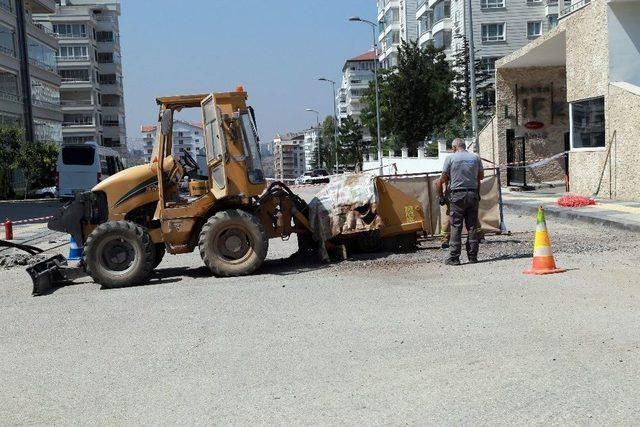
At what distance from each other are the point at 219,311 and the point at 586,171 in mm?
17570

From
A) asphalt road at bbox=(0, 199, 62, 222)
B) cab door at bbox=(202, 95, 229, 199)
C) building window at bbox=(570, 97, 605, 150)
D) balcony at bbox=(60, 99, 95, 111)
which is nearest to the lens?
cab door at bbox=(202, 95, 229, 199)

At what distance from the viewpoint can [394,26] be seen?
98250 mm

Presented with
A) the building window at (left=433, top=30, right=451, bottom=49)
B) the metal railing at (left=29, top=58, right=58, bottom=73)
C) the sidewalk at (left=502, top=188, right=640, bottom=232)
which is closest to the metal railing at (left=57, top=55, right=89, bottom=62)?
the metal railing at (left=29, top=58, right=58, bottom=73)

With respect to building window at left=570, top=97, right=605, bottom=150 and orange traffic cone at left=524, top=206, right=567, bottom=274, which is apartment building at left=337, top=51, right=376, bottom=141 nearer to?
building window at left=570, top=97, right=605, bottom=150

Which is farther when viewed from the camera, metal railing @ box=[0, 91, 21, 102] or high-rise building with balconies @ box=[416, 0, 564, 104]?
high-rise building with balconies @ box=[416, 0, 564, 104]

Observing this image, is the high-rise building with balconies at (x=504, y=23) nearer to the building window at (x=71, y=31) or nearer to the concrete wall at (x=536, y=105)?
the concrete wall at (x=536, y=105)

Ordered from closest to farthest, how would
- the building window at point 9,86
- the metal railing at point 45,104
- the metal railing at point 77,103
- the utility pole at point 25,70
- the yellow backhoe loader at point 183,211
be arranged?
the yellow backhoe loader at point 183,211 < the building window at point 9,86 < the utility pole at point 25,70 < the metal railing at point 45,104 < the metal railing at point 77,103

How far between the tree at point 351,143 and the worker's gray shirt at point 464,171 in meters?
83.0

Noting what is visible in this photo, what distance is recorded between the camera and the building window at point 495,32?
67.6m

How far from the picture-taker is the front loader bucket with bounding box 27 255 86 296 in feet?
34.9

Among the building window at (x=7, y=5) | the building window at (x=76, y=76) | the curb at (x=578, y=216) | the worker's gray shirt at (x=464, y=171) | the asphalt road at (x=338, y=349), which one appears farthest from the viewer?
the building window at (x=76, y=76)

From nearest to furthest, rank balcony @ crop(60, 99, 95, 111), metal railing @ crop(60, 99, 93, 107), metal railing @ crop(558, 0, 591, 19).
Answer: metal railing @ crop(558, 0, 591, 19) < balcony @ crop(60, 99, 95, 111) < metal railing @ crop(60, 99, 93, 107)

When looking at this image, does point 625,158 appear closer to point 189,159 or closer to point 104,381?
point 189,159

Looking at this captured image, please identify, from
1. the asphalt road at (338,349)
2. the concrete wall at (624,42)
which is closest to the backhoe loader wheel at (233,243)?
the asphalt road at (338,349)
